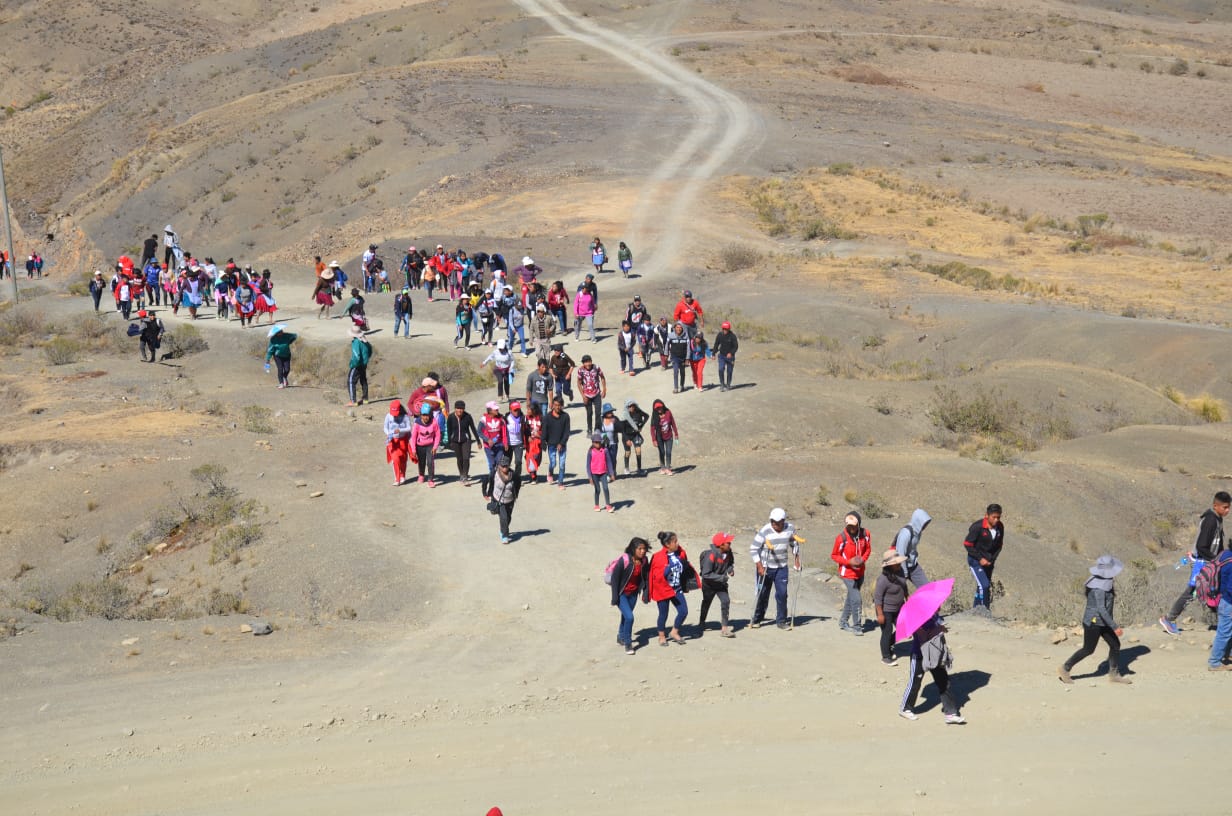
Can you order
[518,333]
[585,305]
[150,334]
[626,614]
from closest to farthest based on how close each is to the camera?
[626,614] < [585,305] < [518,333] < [150,334]

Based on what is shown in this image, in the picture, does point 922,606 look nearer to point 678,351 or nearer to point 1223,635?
point 1223,635

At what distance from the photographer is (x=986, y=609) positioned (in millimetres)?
15539

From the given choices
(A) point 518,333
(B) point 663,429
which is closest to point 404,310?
(A) point 518,333

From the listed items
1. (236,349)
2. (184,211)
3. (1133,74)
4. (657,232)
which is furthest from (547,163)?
(1133,74)

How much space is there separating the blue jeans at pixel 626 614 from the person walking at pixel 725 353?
1144cm

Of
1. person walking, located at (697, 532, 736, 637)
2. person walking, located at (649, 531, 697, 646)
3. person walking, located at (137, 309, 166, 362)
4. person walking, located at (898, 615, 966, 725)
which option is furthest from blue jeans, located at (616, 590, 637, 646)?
person walking, located at (137, 309, 166, 362)

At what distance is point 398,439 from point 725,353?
7.25m

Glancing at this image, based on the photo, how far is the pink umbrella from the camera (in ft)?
37.0

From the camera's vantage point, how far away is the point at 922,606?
1135 cm

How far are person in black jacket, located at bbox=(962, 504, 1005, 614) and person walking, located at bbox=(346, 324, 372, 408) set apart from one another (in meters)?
13.7

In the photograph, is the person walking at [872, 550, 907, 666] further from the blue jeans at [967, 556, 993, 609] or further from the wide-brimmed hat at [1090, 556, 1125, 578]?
the blue jeans at [967, 556, 993, 609]

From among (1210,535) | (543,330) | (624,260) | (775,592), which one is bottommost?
(775,592)

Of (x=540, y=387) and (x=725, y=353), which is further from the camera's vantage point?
(x=725, y=353)

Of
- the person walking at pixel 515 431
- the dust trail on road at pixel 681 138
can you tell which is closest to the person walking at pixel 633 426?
the person walking at pixel 515 431
